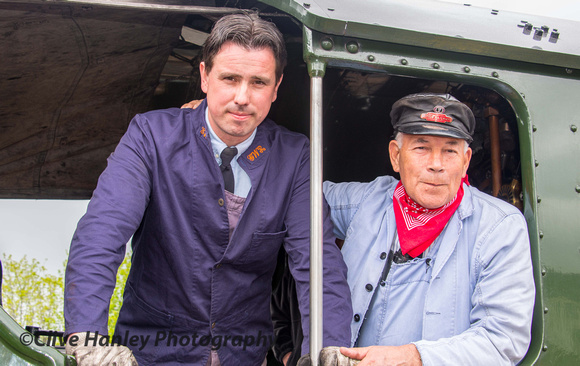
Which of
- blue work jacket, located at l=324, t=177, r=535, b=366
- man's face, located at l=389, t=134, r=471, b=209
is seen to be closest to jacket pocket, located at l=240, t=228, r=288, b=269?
blue work jacket, located at l=324, t=177, r=535, b=366

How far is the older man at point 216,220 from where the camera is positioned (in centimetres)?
225

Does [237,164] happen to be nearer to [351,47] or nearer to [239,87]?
[239,87]

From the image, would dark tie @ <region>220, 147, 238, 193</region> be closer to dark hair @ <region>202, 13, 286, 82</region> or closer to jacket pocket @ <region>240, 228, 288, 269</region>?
jacket pocket @ <region>240, 228, 288, 269</region>

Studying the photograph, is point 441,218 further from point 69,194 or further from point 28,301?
point 28,301

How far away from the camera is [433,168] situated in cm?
232

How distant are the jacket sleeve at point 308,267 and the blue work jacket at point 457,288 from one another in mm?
119

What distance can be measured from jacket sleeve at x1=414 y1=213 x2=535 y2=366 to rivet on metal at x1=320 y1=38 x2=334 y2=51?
34.8 inches

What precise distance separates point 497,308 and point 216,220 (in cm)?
103

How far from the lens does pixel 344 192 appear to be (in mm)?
2662

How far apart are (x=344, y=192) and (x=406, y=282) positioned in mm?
540

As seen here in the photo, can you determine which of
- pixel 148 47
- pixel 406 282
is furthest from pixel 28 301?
pixel 406 282

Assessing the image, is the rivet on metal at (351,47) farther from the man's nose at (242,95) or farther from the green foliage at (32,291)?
the green foliage at (32,291)

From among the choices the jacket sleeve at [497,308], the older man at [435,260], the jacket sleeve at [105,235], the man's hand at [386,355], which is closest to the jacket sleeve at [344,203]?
the older man at [435,260]

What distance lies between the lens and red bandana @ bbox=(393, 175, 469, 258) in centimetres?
229
